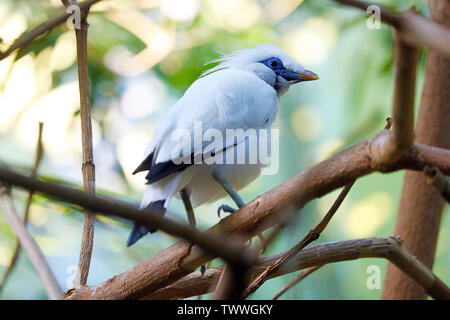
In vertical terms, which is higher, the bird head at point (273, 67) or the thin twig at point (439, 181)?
the bird head at point (273, 67)

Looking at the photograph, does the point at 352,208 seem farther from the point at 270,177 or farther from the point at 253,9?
the point at 253,9

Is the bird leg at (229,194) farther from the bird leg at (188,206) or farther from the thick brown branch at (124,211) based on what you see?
the thick brown branch at (124,211)

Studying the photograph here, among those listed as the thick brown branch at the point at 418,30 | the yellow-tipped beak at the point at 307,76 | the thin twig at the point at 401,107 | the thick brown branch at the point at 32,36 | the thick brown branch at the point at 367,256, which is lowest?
the thick brown branch at the point at 367,256

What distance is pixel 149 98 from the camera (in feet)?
11.4

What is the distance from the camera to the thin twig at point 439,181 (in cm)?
106

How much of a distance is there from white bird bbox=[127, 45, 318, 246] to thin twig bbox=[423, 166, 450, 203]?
840mm

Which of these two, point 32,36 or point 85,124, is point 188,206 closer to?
point 85,124

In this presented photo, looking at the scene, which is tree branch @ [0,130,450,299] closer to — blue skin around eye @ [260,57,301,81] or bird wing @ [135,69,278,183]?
bird wing @ [135,69,278,183]

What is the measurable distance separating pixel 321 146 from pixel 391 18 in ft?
10.3

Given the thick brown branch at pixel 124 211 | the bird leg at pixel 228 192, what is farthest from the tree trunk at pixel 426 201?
the thick brown branch at pixel 124 211

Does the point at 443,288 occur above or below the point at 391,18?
below

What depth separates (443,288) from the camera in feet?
5.79

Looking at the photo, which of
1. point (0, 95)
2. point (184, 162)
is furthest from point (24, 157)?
point (184, 162)

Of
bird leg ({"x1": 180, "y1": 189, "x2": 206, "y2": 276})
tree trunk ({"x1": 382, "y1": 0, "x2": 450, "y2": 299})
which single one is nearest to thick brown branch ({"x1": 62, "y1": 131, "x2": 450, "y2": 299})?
bird leg ({"x1": 180, "y1": 189, "x2": 206, "y2": 276})
